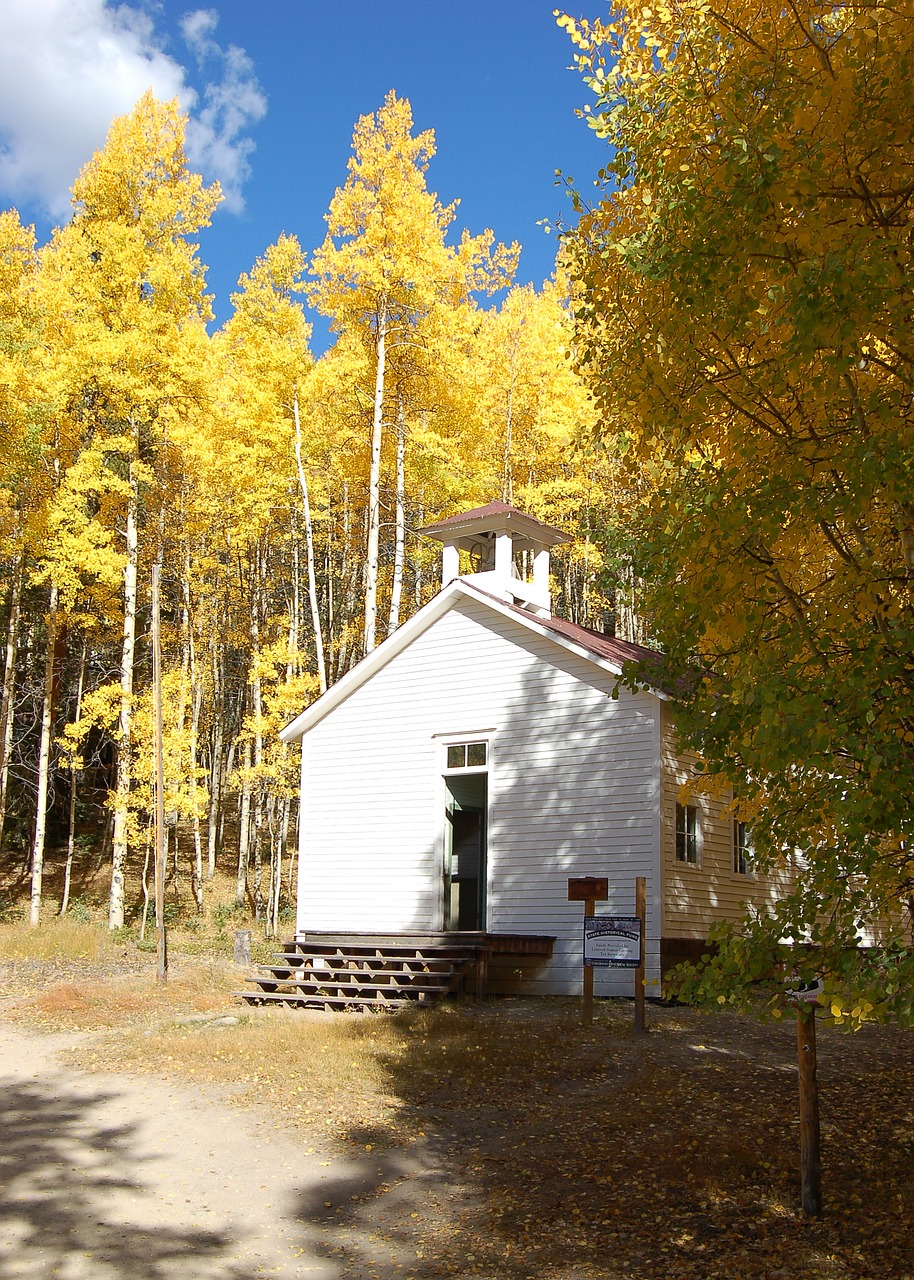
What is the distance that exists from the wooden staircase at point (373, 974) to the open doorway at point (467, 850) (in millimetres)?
1910

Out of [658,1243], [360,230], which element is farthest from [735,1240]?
[360,230]

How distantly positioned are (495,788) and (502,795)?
161 mm

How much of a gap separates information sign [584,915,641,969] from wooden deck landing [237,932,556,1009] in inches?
125

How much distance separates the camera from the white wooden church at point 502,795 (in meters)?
15.1

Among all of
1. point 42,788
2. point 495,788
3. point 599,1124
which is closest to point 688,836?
point 495,788

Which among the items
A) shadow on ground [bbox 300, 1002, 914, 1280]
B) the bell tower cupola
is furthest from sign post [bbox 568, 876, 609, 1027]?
the bell tower cupola

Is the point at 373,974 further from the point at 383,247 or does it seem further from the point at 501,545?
the point at 383,247

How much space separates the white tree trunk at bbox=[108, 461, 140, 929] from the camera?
2008 centimetres

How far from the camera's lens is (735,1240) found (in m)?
6.30

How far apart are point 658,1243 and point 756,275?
5540 mm

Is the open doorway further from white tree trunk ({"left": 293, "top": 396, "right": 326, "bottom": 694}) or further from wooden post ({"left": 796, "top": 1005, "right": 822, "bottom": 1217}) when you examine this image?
wooden post ({"left": 796, "top": 1005, "right": 822, "bottom": 1217})

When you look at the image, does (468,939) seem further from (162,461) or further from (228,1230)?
(162,461)

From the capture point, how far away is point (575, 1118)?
8.87m

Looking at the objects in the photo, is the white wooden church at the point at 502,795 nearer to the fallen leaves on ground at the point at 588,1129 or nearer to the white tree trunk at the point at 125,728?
the fallen leaves on ground at the point at 588,1129
